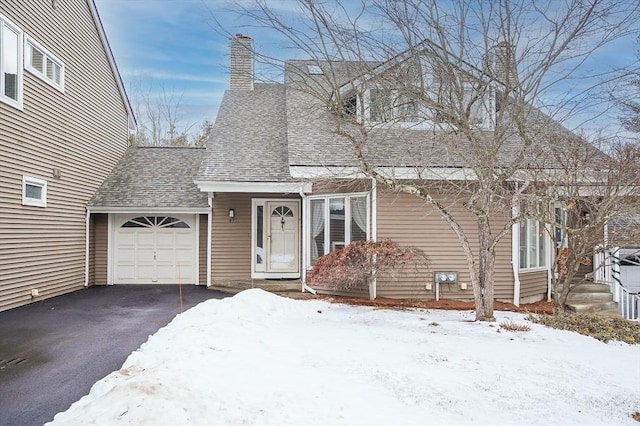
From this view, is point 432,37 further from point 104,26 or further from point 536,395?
point 104,26

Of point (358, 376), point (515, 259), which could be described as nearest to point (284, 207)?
point (515, 259)

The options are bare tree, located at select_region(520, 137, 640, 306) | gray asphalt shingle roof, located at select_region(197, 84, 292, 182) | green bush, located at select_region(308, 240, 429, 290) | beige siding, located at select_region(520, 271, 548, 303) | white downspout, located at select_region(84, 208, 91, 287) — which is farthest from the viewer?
white downspout, located at select_region(84, 208, 91, 287)

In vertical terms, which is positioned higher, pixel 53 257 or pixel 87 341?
pixel 53 257

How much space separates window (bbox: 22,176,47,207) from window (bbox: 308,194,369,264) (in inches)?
231

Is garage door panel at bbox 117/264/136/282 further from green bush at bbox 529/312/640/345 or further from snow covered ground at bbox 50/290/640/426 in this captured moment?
green bush at bbox 529/312/640/345

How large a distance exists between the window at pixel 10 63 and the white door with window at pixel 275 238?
5.62m

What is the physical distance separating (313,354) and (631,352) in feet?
14.8

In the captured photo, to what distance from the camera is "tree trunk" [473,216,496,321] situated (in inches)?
277

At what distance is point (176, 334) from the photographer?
574 cm

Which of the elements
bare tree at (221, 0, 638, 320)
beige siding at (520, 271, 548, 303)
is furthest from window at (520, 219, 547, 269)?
bare tree at (221, 0, 638, 320)

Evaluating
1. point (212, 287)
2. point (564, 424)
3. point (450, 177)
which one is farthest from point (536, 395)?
point (212, 287)

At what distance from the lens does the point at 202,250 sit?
489 inches

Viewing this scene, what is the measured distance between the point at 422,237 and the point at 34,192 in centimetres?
836

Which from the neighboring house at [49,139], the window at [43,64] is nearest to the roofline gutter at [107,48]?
the neighboring house at [49,139]
